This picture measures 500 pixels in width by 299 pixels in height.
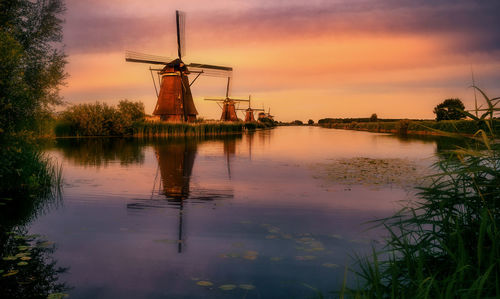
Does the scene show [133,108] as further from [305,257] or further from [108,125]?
[305,257]

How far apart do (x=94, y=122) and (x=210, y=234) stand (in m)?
34.9

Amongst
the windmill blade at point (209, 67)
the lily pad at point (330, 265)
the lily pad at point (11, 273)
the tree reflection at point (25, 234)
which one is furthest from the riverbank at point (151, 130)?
the lily pad at point (330, 265)

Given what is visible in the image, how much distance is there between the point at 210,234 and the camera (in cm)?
600

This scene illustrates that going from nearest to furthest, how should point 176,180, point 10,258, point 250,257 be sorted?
point 10,258 → point 250,257 → point 176,180

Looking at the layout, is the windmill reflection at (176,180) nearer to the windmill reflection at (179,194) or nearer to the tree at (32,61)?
the windmill reflection at (179,194)

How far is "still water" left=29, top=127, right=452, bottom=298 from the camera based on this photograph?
424cm

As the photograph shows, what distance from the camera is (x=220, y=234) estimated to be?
6.01 metres

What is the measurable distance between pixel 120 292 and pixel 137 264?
29.3 inches

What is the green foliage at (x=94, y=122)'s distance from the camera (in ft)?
117

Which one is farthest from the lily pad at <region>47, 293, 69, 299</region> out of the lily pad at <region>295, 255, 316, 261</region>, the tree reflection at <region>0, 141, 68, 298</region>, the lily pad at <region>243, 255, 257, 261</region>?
the lily pad at <region>295, 255, 316, 261</region>

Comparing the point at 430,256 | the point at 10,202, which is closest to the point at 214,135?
the point at 10,202

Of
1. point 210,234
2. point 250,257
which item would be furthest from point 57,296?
point 210,234

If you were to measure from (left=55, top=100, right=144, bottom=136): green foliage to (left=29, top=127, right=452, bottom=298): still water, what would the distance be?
27056 millimetres

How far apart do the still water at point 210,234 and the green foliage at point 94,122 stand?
27.1 meters
